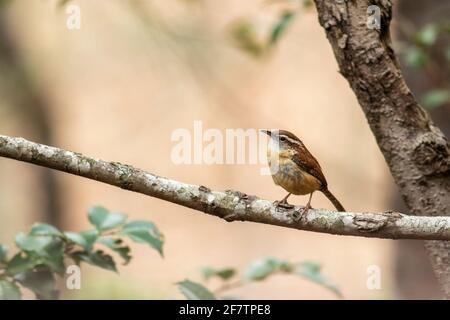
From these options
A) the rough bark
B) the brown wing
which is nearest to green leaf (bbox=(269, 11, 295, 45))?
the rough bark

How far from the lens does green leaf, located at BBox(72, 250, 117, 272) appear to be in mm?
3139

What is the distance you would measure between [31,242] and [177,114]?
767 centimetres

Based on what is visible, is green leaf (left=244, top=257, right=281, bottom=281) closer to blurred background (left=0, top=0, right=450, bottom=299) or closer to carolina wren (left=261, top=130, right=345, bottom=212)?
carolina wren (left=261, top=130, right=345, bottom=212)

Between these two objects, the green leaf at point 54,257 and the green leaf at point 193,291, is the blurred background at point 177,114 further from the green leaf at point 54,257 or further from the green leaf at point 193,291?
the green leaf at point 54,257

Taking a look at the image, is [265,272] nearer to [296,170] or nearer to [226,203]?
[296,170]

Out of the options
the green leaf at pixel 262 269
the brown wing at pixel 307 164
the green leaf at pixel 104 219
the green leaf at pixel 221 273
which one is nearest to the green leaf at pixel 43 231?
the green leaf at pixel 104 219

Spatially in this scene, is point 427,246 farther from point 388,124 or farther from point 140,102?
point 140,102

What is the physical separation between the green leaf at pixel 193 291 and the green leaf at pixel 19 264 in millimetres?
663

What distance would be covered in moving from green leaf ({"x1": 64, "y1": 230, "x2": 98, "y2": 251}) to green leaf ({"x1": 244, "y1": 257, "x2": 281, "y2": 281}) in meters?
0.85
